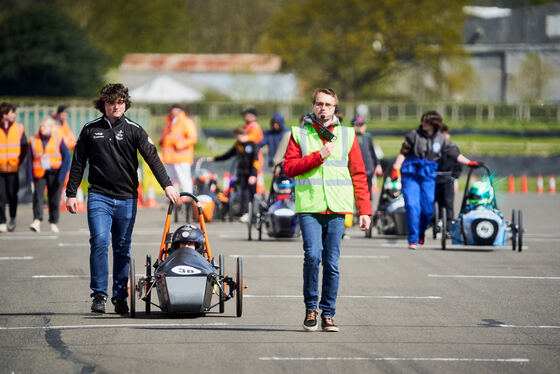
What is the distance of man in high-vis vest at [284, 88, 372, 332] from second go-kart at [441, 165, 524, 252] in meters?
6.71

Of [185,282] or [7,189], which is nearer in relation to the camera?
[185,282]

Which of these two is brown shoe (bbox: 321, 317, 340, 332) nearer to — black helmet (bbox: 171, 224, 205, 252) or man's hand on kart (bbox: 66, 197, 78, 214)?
black helmet (bbox: 171, 224, 205, 252)

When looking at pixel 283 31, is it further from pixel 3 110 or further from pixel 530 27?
pixel 3 110

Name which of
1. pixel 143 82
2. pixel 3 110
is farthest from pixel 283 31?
pixel 3 110

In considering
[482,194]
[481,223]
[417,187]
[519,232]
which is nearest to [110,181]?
[417,187]

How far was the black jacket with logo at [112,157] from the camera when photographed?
35.0 feet

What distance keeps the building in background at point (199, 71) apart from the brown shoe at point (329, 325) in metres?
93.6

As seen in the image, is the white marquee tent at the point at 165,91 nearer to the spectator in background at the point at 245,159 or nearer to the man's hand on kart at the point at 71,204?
the spectator in background at the point at 245,159

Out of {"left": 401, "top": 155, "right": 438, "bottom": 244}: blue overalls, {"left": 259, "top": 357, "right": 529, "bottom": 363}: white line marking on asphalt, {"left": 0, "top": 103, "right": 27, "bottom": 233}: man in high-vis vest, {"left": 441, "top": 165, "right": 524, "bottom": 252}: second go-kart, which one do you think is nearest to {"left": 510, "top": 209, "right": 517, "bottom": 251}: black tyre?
{"left": 441, "top": 165, "right": 524, "bottom": 252}: second go-kart

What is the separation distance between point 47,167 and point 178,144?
3.68 meters

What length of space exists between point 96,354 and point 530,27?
100m

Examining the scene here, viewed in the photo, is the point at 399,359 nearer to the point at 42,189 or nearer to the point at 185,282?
the point at 185,282

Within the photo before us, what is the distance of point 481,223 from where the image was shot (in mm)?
16359

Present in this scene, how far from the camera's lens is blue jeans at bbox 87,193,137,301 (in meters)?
10.6
